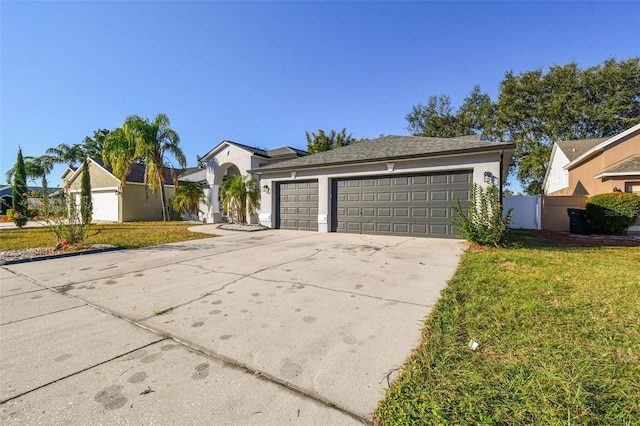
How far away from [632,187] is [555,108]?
1378 centimetres

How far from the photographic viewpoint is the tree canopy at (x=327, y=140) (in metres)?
27.0

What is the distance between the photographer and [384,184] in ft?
33.4

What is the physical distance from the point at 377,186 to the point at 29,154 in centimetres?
3511

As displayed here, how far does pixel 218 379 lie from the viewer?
1.91 metres

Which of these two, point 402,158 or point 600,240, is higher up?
point 402,158

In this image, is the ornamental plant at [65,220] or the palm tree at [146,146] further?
the palm tree at [146,146]

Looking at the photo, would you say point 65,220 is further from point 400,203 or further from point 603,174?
point 603,174

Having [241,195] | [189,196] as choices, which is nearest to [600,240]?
[241,195]

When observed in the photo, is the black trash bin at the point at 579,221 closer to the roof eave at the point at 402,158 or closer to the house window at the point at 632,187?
the house window at the point at 632,187

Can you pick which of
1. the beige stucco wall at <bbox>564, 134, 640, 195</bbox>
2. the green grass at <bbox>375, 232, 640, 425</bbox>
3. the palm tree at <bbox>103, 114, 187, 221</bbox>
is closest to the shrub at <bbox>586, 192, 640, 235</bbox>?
the beige stucco wall at <bbox>564, 134, 640, 195</bbox>

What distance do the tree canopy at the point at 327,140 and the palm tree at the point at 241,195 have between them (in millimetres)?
14793

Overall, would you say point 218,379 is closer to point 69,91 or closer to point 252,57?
point 252,57

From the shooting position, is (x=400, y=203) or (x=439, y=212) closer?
(x=439, y=212)

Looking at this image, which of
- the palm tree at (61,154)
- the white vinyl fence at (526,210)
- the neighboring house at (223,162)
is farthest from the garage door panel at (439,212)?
the palm tree at (61,154)
